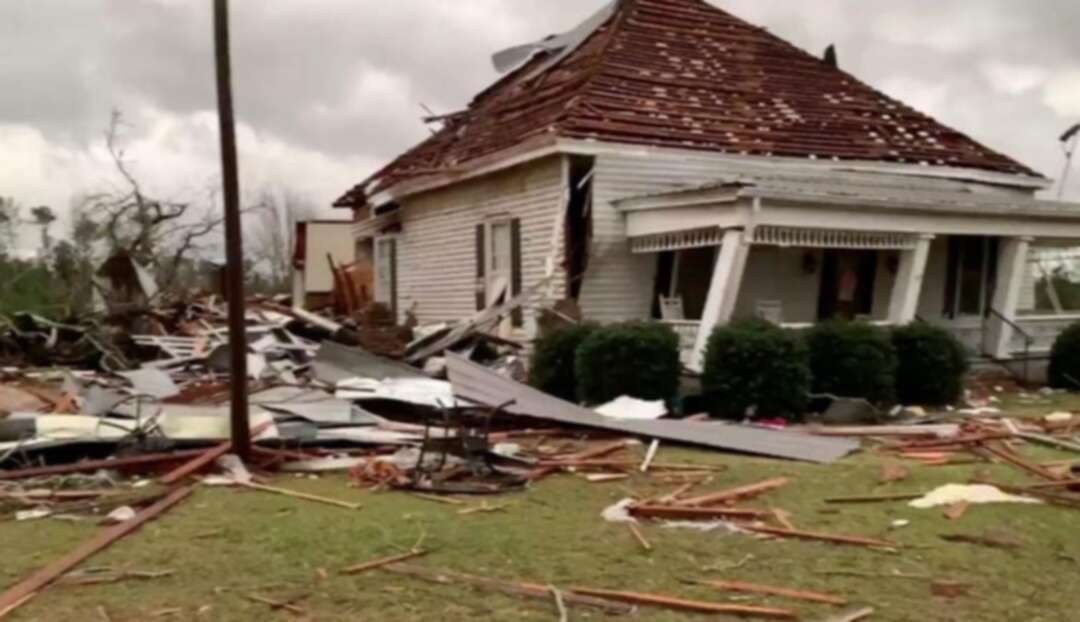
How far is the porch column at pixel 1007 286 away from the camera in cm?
1695

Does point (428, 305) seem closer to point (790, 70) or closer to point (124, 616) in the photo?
point (790, 70)

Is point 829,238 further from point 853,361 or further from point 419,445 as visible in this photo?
point 419,445

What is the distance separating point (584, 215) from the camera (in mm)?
16594

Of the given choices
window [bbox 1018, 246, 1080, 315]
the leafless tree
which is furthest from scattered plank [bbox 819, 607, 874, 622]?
the leafless tree

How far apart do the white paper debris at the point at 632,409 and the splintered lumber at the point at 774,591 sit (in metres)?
6.28

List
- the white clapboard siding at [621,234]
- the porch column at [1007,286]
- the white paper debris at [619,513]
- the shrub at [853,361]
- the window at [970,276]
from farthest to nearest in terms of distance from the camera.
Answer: the window at [970,276] → the porch column at [1007,286] → the white clapboard siding at [621,234] → the shrub at [853,361] → the white paper debris at [619,513]

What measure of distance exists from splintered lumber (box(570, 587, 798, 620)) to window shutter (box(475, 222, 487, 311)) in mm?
14169

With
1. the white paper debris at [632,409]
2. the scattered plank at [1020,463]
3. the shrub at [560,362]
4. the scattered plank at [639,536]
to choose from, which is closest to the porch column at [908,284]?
the white paper debris at [632,409]

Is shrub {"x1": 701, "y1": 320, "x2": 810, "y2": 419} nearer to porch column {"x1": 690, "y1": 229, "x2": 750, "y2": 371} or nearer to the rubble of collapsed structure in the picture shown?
the rubble of collapsed structure

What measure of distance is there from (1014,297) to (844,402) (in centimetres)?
642

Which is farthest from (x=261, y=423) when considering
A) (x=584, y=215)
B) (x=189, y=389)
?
(x=584, y=215)

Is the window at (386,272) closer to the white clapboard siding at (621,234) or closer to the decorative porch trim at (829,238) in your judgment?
the white clapboard siding at (621,234)

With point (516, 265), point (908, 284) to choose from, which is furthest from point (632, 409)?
point (516, 265)

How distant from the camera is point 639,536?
6262 mm
